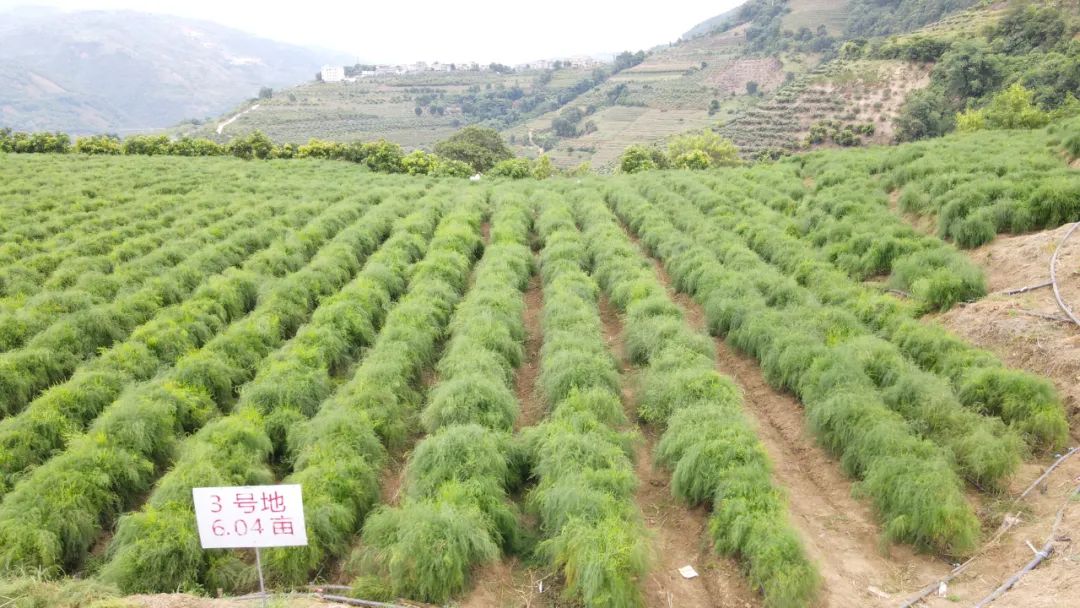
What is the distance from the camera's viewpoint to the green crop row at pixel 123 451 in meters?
7.16

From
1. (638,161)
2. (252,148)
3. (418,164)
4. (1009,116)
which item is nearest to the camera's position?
(1009,116)

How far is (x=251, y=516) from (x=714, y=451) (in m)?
5.64

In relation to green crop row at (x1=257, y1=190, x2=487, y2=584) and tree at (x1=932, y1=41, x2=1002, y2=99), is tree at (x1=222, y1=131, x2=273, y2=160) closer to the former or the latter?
green crop row at (x1=257, y1=190, x2=487, y2=584)

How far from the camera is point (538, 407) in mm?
10711

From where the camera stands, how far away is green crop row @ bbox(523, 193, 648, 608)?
6359 millimetres

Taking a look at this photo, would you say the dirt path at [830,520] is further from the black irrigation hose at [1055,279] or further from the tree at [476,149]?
the tree at [476,149]

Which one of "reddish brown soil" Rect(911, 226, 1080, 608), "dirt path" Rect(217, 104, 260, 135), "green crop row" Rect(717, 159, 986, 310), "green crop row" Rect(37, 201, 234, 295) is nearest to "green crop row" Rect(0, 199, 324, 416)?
"green crop row" Rect(37, 201, 234, 295)

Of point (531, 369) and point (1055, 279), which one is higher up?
point (1055, 279)

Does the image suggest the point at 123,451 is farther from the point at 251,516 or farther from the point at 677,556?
the point at 677,556

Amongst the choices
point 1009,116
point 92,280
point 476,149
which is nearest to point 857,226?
point 92,280

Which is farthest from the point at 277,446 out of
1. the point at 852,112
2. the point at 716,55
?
the point at 716,55

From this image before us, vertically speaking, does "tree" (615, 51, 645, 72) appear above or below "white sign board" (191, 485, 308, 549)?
above

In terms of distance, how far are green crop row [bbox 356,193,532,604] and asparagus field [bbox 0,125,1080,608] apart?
0.14 ft

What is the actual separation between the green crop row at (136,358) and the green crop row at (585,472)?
24.1ft
